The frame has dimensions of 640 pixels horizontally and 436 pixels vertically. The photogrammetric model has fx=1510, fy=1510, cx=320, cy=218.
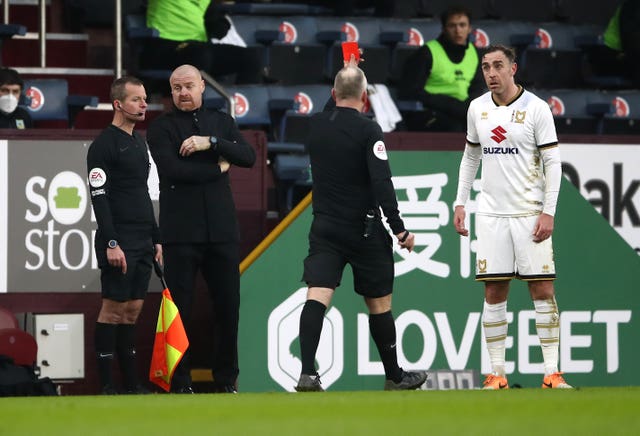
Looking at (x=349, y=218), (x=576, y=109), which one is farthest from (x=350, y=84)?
(x=576, y=109)

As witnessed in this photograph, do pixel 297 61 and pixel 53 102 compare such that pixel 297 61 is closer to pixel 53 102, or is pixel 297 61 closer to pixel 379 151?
pixel 53 102

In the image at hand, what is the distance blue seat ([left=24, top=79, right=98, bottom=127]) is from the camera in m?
10.9

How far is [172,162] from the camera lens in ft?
26.5

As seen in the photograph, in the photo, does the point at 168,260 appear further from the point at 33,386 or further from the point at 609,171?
the point at 609,171

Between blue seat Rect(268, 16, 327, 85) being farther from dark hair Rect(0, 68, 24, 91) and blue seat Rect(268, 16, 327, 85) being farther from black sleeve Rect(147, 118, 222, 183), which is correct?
black sleeve Rect(147, 118, 222, 183)

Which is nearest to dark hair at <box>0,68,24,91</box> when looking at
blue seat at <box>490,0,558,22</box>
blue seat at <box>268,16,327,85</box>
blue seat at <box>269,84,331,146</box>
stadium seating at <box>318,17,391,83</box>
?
blue seat at <box>269,84,331,146</box>

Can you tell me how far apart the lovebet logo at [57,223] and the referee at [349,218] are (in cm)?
218

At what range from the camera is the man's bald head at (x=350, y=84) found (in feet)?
24.5

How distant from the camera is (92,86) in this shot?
11906mm

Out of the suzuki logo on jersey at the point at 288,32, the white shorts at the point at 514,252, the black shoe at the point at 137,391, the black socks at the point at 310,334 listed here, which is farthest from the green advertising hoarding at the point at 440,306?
the suzuki logo on jersey at the point at 288,32

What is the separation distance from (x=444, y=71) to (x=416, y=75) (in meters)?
0.23

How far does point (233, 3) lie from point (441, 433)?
306 inches

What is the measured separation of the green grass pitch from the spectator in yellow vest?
5.01m

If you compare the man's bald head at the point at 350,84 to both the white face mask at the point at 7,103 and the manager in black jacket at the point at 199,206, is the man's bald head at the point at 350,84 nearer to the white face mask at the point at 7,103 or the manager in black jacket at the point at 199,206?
the manager in black jacket at the point at 199,206
